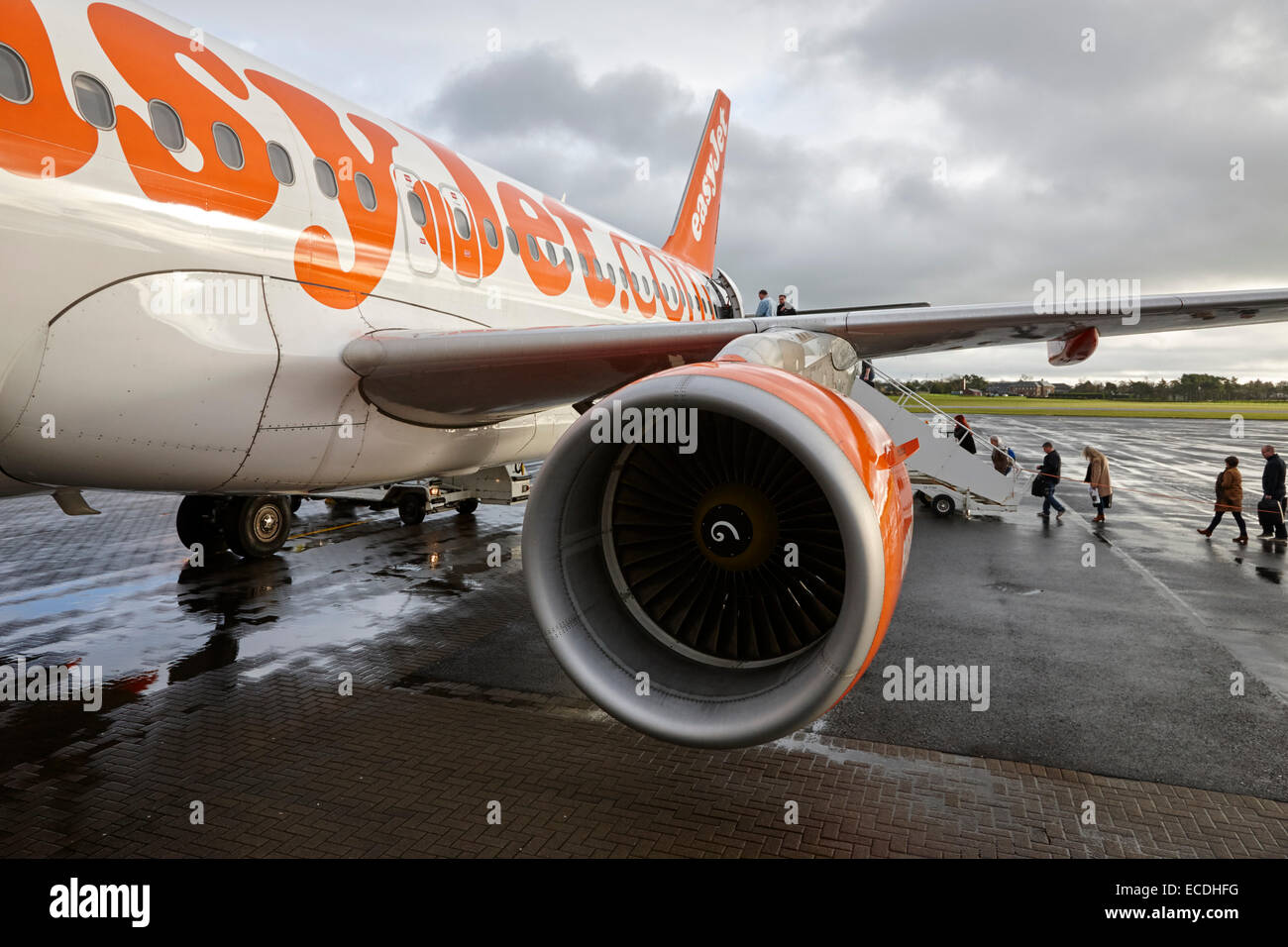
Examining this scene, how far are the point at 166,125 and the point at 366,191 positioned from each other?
1.63 m

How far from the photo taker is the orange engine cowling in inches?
144

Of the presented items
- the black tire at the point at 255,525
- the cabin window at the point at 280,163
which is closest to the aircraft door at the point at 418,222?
the cabin window at the point at 280,163

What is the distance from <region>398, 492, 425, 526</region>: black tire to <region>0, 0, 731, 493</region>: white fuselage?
739 cm

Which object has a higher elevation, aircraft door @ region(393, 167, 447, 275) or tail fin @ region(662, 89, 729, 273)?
tail fin @ region(662, 89, 729, 273)

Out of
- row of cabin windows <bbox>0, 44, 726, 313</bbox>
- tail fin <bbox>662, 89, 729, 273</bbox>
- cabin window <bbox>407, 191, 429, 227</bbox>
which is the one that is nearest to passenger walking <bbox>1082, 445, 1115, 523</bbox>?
tail fin <bbox>662, 89, 729, 273</bbox>

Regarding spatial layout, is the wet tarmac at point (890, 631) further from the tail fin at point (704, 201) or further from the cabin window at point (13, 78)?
the tail fin at point (704, 201)

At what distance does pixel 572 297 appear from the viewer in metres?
9.09

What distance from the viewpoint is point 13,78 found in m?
3.83

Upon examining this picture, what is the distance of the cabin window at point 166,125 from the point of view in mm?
4531

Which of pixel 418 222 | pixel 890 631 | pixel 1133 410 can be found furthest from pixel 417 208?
pixel 1133 410

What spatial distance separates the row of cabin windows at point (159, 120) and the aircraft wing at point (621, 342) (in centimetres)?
121

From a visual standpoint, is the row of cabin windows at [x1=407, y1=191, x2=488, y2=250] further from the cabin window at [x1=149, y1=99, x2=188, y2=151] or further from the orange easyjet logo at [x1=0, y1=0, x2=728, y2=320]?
the cabin window at [x1=149, y1=99, x2=188, y2=151]
